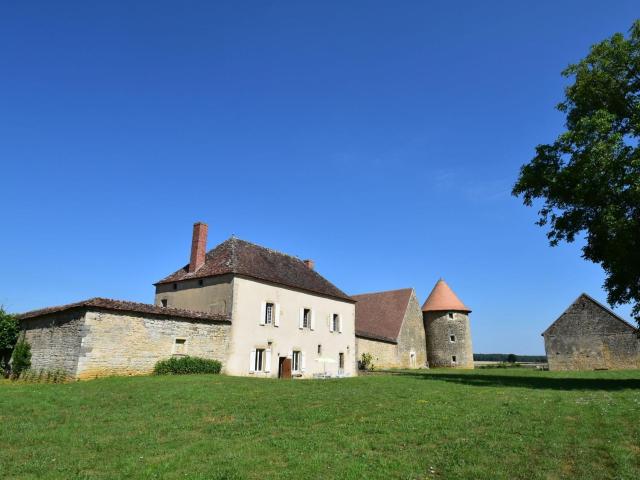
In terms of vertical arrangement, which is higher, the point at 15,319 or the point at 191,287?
the point at 191,287

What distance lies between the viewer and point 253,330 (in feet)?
81.0

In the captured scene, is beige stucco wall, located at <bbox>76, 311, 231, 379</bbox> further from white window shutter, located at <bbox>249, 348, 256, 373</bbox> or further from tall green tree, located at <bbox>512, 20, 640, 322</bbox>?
tall green tree, located at <bbox>512, 20, 640, 322</bbox>

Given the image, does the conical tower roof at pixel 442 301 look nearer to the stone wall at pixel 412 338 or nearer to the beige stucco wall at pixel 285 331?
the stone wall at pixel 412 338

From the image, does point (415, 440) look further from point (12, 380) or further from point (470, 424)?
point (12, 380)

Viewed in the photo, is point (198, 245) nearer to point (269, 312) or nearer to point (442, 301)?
point (269, 312)

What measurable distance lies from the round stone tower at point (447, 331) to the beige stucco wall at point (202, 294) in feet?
86.9

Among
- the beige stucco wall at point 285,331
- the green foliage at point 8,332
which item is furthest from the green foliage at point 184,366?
the green foliage at point 8,332

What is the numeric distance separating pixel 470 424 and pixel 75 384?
1422 cm

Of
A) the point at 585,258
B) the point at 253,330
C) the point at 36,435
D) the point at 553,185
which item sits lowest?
the point at 36,435

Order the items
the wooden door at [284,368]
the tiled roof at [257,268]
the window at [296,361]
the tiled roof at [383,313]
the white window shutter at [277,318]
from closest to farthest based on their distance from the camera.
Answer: the tiled roof at [257,268], the wooden door at [284,368], the white window shutter at [277,318], the window at [296,361], the tiled roof at [383,313]

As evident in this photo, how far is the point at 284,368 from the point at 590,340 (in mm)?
23637

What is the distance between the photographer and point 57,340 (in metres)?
19.6

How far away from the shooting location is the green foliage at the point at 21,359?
70.4ft

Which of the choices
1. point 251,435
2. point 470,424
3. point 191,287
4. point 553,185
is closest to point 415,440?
point 470,424
